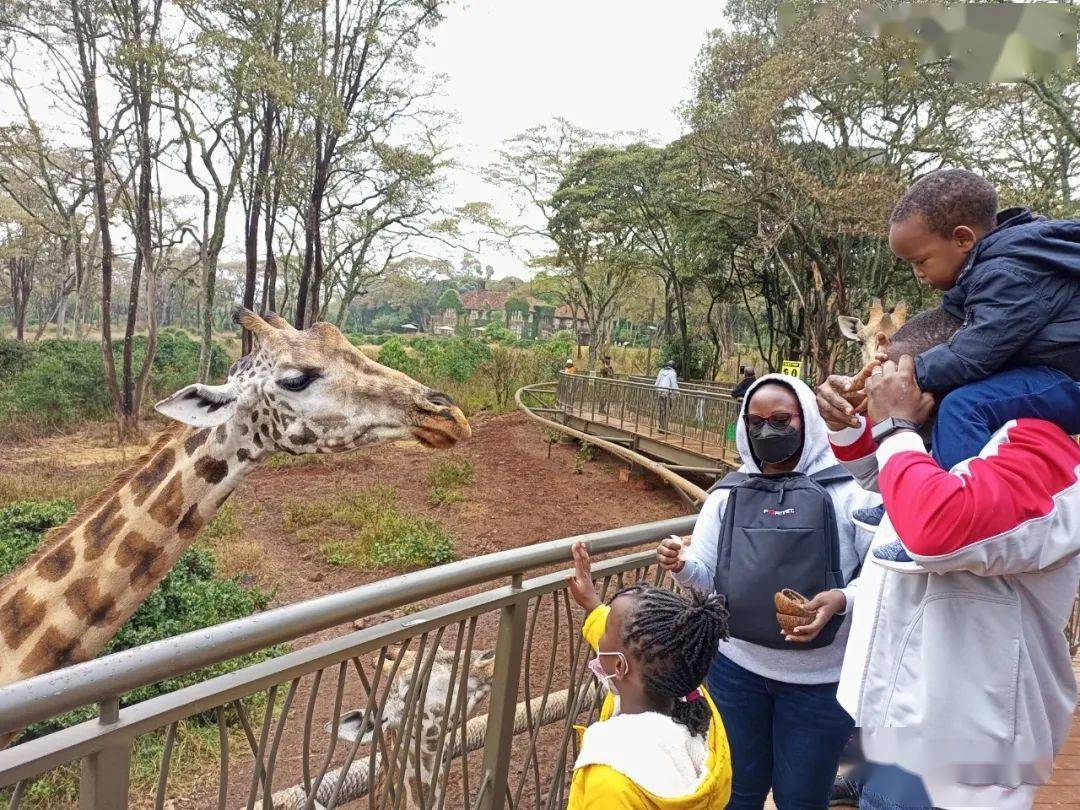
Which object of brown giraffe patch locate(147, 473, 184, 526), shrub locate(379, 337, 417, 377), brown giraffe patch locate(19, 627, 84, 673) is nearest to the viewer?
brown giraffe patch locate(19, 627, 84, 673)

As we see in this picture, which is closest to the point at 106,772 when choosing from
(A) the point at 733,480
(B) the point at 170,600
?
(A) the point at 733,480

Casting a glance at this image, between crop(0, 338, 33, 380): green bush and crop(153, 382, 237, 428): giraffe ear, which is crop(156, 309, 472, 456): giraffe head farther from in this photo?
crop(0, 338, 33, 380): green bush

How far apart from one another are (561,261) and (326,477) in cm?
1339

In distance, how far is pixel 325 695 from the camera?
5.72m

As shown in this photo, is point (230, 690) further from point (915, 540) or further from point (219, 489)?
point (219, 489)

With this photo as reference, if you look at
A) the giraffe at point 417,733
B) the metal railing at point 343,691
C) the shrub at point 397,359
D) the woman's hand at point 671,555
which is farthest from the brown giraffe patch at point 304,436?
the shrub at point 397,359

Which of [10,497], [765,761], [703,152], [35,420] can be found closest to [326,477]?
[10,497]

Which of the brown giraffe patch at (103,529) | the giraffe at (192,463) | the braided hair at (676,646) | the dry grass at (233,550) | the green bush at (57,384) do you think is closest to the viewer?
the braided hair at (676,646)

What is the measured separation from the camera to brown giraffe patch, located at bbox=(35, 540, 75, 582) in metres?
2.59

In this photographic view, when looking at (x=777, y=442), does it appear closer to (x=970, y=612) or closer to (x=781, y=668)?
(x=781, y=668)

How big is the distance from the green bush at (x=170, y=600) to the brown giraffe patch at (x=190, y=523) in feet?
6.22

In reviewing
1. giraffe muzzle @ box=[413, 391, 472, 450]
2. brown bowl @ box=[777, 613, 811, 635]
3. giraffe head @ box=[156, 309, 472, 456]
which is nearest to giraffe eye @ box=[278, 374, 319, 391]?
giraffe head @ box=[156, 309, 472, 456]

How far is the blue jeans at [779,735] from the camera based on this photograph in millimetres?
1717

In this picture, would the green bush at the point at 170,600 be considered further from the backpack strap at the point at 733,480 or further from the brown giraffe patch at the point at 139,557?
the backpack strap at the point at 733,480
